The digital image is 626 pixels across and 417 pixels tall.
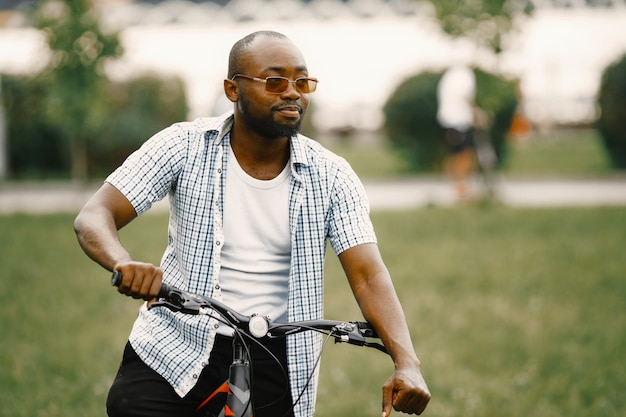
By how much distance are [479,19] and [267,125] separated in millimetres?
10988

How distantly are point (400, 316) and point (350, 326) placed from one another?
0.20 m

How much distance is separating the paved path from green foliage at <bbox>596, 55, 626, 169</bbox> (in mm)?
1293

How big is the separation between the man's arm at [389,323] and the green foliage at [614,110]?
1539 cm

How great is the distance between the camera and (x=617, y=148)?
59.1ft

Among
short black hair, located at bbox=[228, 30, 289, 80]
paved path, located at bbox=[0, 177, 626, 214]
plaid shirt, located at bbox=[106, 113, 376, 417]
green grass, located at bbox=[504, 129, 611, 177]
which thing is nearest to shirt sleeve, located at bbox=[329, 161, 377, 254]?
plaid shirt, located at bbox=[106, 113, 376, 417]

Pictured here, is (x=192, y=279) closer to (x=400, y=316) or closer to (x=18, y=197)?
(x=400, y=316)

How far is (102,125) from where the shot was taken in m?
18.5

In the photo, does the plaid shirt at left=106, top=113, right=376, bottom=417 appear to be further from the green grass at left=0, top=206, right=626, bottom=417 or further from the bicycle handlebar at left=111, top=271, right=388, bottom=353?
the green grass at left=0, top=206, right=626, bottom=417

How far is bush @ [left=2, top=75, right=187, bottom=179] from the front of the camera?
1888 cm

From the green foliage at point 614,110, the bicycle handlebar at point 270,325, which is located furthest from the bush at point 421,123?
the bicycle handlebar at point 270,325

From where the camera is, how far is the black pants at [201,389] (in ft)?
10.5

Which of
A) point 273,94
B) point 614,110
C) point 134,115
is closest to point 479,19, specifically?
point 614,110

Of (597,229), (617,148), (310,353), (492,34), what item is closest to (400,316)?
(310,353)

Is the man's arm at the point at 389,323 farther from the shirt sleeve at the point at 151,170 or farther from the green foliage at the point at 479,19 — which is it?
the green foliage at the point at 479,19
